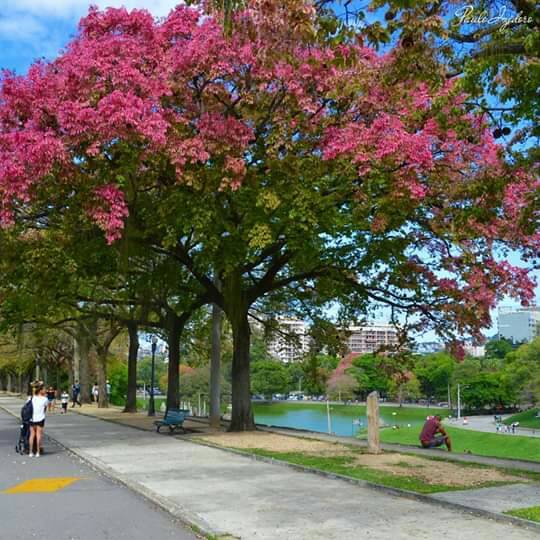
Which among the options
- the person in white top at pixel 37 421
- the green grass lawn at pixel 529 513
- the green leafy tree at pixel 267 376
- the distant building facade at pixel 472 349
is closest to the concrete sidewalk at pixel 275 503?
the green grass lawn at pixel 529 513

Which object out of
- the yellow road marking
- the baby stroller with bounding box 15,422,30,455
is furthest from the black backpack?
the yellow road marking

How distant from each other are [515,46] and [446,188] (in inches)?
324

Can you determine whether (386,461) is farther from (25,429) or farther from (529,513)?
(25,429)

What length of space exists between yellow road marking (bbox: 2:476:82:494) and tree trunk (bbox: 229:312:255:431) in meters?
8.68

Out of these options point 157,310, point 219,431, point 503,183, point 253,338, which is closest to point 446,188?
point 503,183

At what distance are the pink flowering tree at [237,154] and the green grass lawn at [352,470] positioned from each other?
4.48 meters

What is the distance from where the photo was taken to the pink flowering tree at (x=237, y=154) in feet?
45.0

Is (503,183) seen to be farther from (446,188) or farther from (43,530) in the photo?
(43,530)

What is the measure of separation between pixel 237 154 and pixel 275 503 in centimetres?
833

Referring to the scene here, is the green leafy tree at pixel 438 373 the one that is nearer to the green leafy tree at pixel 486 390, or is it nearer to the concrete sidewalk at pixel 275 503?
the green leafy tree at pixel 486 390

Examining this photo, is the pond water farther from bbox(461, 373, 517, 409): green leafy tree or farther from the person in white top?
the person in white top

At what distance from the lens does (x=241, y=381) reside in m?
20.2

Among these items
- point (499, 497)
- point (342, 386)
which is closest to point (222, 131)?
point (499, 497)

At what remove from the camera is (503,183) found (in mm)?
10742
